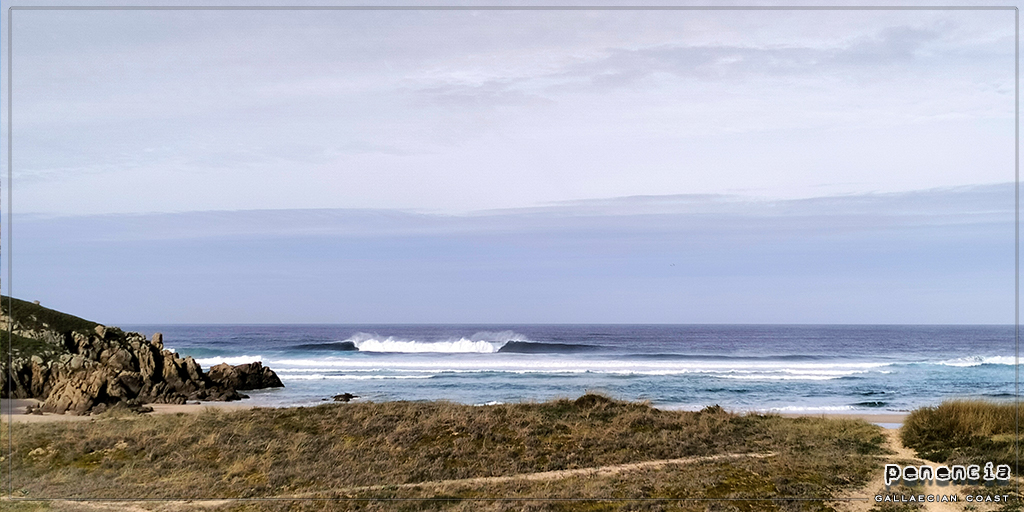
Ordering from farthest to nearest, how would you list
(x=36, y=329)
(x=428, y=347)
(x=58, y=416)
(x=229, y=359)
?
(x=428, y=347), (x=229, y=359), (x=36, y=329), (x=58, y=416)

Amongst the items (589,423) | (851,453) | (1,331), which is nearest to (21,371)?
(1,331)

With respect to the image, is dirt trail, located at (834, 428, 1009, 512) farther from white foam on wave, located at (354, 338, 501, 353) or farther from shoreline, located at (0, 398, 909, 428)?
white foam on wave, located at (354, 338, 501, 353)

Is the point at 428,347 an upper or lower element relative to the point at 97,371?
lower

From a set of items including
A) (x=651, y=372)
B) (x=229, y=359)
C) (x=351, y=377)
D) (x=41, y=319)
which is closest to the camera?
(x=41, y=319)

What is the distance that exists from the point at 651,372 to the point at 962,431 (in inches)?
871

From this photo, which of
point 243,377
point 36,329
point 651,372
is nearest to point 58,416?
point 36,329

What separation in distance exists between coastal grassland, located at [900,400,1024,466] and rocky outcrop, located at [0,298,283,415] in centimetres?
2213

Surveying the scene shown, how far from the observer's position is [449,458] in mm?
12867

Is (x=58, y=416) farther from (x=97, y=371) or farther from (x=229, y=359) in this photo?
(x=229, y=359)

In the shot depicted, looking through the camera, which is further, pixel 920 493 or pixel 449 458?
pixel 449 458

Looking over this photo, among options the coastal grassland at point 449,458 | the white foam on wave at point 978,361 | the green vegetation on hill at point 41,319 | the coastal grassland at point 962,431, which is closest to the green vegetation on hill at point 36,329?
the green vegetation on hill at point 41,319

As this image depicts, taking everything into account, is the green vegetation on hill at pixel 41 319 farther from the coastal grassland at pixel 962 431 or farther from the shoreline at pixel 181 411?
the coastal grassland at pixel 962 431

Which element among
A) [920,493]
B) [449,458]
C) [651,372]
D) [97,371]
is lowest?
[651,372]

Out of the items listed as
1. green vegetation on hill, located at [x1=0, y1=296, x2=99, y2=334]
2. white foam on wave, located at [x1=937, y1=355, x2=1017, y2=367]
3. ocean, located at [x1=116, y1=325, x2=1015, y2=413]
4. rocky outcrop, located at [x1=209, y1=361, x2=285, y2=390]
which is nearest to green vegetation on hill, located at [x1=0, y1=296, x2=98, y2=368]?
green vegetation on hill, located at [x1=0, y1=296, x2=99, y2=334]
